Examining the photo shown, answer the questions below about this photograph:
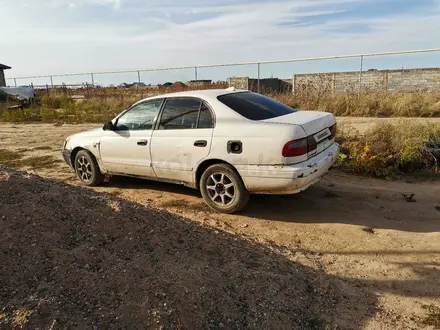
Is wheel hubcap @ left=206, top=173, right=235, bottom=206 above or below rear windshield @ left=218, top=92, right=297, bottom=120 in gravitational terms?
below

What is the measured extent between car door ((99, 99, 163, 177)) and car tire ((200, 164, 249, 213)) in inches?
40.4

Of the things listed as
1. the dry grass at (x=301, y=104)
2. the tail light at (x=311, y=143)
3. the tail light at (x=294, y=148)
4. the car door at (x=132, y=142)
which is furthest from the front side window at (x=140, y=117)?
the dry grass at (x=301, y=104)

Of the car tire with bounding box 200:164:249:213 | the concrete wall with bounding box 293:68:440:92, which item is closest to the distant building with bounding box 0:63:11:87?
the concrete wall with bounding box 293:68:440:92

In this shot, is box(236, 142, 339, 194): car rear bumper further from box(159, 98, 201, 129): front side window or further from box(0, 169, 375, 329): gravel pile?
box(159, 98, 201, 129): front side window

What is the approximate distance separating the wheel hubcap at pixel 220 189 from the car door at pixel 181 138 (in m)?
0.32

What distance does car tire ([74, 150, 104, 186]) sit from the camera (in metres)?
6.21

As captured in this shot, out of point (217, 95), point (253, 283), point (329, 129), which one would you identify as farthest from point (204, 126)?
point (253, 283)

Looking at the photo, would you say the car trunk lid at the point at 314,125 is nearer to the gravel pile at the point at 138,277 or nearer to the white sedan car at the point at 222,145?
the white sedan car at the point at 222,145

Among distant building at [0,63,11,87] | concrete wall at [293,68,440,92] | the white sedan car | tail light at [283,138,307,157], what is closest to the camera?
tail light at [283,138,307,157]

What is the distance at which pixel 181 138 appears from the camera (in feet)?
16.4

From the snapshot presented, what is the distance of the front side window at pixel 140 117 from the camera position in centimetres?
540

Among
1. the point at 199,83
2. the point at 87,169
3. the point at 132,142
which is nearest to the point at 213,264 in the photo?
the point at 132,142

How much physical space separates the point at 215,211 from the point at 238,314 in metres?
2.40

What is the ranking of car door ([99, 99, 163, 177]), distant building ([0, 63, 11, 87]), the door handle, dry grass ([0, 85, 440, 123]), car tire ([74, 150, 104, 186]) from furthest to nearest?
distant building ([0, 63, 11, 87]) → dry grass ([0, 85, 440, 123]) → car tire ([74, 150, 104, 186]) → car door ([99, 99, 163, 177]) → the door handle
